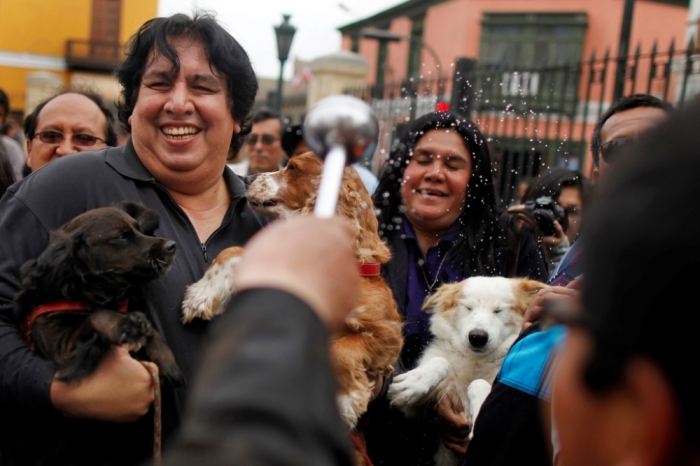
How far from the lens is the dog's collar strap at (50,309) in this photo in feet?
7.60

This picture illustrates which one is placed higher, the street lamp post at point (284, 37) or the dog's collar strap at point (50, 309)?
the street lamp post at point (284, 37)

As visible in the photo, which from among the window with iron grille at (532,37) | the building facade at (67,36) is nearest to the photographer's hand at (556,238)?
the window with iron grille at (532,37)

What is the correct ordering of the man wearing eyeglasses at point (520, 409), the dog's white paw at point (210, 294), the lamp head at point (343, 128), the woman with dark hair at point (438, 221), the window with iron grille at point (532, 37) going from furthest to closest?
the window with iron grille at point (532, 37) < the woman with dark hair at point (438, 221) < the dog's white paw at point (210, 294) < the man wearing eyeglasses at point (520, 409) < the lamp head at point (343, 128)

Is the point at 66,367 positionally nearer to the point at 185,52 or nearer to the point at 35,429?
the point at 35,429

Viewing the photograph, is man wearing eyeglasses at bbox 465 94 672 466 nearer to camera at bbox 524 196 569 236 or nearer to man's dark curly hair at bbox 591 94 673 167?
man's dark curly hair at bbox 591 94 673 167

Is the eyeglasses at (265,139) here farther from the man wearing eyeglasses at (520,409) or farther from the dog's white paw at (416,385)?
the man wearing eyeglasses at (520,409)

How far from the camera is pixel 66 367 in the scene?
2229 mm

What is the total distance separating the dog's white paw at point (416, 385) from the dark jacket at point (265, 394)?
2.51m

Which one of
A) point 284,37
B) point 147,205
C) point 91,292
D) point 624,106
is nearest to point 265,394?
point 91,292

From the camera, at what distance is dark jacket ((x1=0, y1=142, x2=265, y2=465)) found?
2.27 metres

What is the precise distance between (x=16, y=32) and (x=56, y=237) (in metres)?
37.5

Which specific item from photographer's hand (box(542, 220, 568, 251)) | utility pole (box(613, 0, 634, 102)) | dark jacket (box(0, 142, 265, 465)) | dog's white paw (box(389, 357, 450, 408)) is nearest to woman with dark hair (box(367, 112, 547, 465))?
dog's white paw (box(389, 357, 450, 408))

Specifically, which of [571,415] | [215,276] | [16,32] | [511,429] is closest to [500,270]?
[215,276]

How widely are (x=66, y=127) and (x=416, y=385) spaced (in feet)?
9.35
